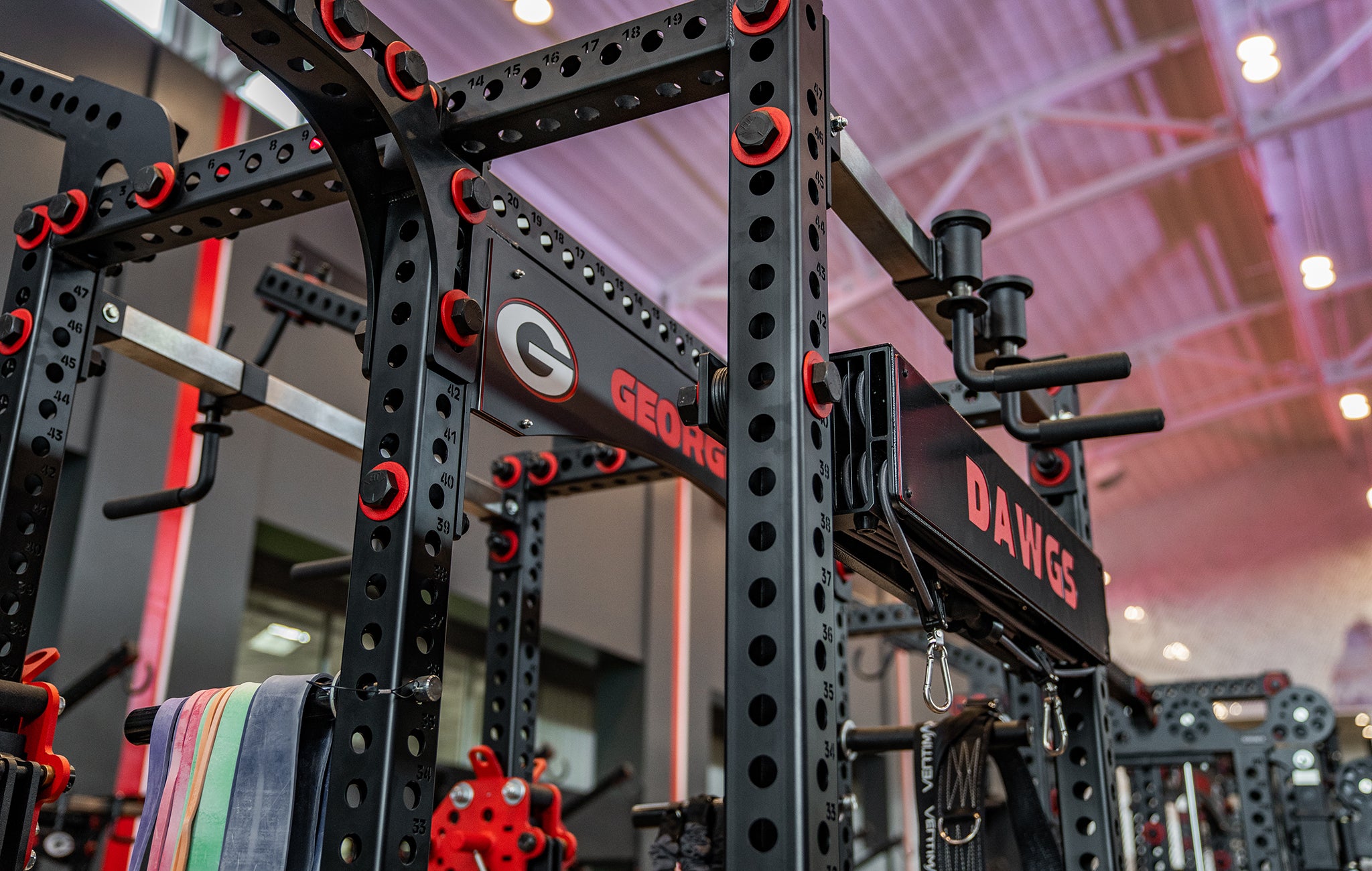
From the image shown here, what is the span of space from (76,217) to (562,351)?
98cm

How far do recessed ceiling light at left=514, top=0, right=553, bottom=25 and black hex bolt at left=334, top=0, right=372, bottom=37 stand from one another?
482 cm

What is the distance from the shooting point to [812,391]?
136 centimetres

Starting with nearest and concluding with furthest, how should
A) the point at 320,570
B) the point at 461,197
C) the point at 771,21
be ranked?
the point at 771,21, the point at 461,197, the point at 320,570

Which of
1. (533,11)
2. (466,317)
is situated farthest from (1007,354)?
(533,11)

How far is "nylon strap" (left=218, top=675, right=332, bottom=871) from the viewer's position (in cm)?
156

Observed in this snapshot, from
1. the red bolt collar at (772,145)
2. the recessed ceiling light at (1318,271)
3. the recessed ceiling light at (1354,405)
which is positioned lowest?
the red bolt collar at (772,145)

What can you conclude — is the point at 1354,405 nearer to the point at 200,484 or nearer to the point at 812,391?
the point at 200,484

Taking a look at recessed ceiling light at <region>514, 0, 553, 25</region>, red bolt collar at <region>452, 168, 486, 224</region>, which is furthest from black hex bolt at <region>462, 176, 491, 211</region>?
recessed ceiling light at <region>514, 0, 553, 25</region>

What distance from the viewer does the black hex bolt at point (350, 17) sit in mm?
1585

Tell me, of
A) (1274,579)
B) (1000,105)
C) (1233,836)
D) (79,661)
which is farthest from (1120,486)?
(79,661)

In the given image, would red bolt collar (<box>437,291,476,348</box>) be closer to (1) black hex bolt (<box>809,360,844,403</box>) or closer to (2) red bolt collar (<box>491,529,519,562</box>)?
(1) black hex bolt (<box>809,360,844,403</box>)

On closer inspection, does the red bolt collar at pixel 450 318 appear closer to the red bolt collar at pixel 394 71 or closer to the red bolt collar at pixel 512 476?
the red bolt collar at pixel 394 71

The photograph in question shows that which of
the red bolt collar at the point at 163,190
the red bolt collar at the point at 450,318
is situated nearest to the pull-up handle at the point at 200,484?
the red bolt collar at the point at 163,190

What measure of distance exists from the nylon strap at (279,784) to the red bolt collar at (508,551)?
1693 millimetres
